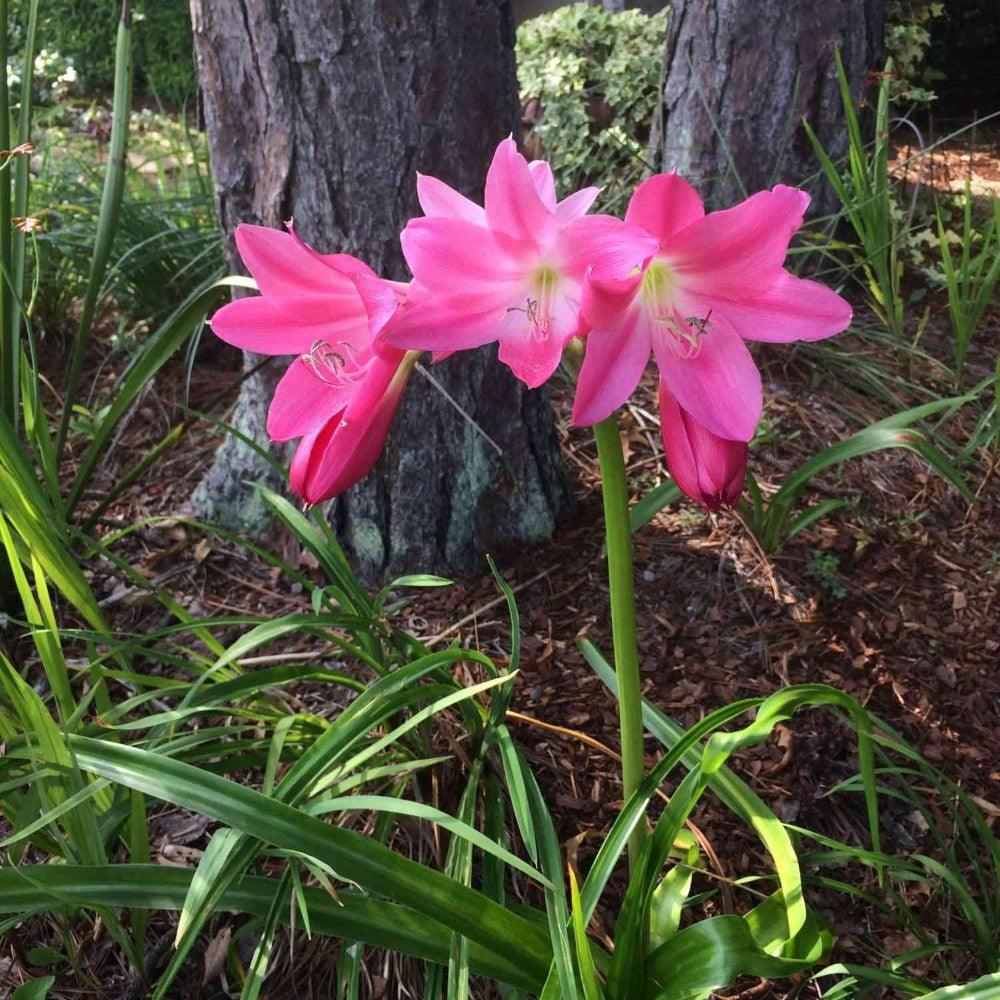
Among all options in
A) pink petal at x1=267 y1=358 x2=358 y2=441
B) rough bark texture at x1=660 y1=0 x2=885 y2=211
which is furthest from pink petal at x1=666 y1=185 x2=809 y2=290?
rough bark texture at x1=660 y1=0 x2=885 y2=211

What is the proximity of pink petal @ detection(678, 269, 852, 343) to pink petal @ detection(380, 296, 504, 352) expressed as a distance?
0.64ft

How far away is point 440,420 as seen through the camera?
6.48 ft

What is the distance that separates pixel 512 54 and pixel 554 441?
81cm

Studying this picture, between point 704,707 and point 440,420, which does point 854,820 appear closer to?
point 704,707

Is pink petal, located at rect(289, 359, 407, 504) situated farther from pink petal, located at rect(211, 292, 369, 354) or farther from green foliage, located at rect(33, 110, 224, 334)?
green foliage, located at rect(33, 110, 224, 334)

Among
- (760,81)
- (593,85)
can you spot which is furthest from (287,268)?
(593,85)

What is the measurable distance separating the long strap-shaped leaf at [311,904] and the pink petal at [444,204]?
2.70 ft

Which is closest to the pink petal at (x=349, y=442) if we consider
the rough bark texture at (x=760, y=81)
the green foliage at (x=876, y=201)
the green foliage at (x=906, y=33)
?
the green foliage at (x=876, y=201)

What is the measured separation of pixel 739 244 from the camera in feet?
2.77

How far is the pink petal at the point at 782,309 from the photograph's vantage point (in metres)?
0.87

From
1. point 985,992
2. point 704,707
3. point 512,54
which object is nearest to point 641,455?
point 704,707

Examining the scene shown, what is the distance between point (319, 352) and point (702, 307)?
40cm

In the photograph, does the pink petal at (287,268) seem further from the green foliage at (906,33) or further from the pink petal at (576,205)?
the green foliage at (906,33)

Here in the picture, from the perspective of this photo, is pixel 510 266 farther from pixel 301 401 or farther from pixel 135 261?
pixel 135 261
